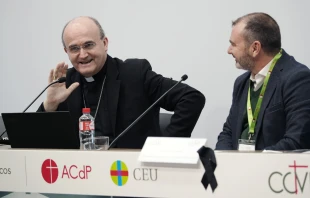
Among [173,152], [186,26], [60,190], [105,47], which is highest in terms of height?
[186,26]

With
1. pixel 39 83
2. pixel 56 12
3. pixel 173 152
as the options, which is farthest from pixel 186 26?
pixel 173 152

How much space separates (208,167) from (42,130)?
23.6 inches

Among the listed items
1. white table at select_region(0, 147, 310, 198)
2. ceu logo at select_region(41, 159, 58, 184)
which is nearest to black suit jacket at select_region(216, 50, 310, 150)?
white table at select_region(0, 147, 310, 198)

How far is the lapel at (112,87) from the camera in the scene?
220 cm

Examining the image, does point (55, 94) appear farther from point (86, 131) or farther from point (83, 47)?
point (86, 131)

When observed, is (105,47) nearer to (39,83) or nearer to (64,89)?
(64,89)

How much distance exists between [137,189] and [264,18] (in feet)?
4.52

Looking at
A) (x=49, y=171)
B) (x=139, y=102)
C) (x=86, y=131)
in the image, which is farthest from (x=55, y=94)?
(x=49, y=171)

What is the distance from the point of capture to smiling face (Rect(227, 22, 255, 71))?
213cm

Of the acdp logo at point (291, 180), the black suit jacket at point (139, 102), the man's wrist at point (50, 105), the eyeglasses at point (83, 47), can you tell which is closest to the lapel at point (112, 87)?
the black suit jacket at point (139, 102)

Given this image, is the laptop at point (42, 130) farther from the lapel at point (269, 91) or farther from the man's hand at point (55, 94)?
the lapel at point (269, 91)

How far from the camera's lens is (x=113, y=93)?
7.36ft

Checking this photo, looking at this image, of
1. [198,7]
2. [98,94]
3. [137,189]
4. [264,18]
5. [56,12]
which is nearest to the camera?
[137,189]

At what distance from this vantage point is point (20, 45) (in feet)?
10.8
